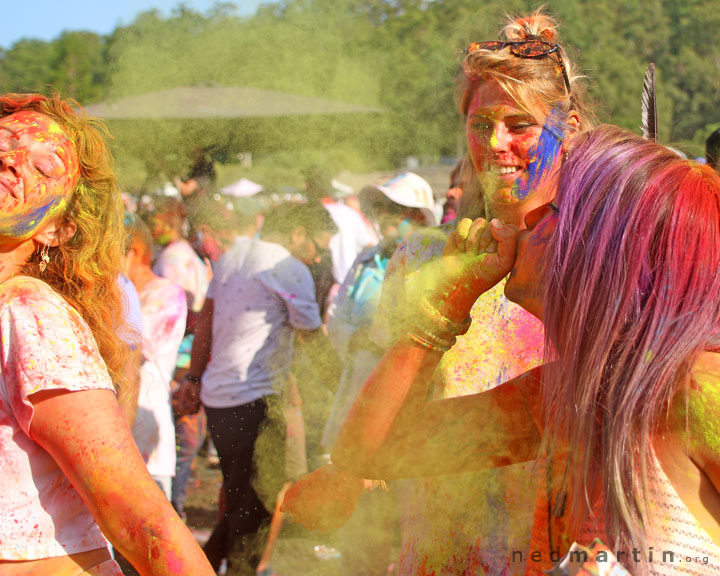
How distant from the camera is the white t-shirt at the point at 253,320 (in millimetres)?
3826

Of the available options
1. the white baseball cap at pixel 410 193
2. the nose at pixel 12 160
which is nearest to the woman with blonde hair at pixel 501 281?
the nose at pixel 12 160

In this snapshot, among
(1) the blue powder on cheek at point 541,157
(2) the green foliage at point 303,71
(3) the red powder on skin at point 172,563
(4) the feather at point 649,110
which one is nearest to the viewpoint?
(3) the red powder on skin at point 172,563

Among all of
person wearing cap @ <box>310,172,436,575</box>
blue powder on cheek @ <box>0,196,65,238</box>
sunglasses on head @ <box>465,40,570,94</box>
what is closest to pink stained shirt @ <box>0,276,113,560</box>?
blue powder on cheek @ <box>0,196,65,238</box>

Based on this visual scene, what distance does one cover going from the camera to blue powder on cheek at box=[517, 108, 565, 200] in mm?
1741

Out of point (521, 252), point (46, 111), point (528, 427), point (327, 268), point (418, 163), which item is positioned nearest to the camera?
point (521, 252)

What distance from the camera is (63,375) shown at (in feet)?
4.15

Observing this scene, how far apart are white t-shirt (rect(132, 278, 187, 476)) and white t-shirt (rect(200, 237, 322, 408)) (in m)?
0.20

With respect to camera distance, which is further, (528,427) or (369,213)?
(369,213)

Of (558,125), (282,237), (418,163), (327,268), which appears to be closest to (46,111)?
(558,125)

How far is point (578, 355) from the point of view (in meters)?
1.04

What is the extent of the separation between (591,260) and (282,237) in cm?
365

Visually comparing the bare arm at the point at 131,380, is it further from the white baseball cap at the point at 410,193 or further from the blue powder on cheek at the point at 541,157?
the white baseball cap at the point at 410,193

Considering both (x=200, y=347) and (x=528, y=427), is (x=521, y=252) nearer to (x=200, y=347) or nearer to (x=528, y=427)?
(x=528, y=427)

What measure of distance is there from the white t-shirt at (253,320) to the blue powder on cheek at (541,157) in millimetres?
2379
